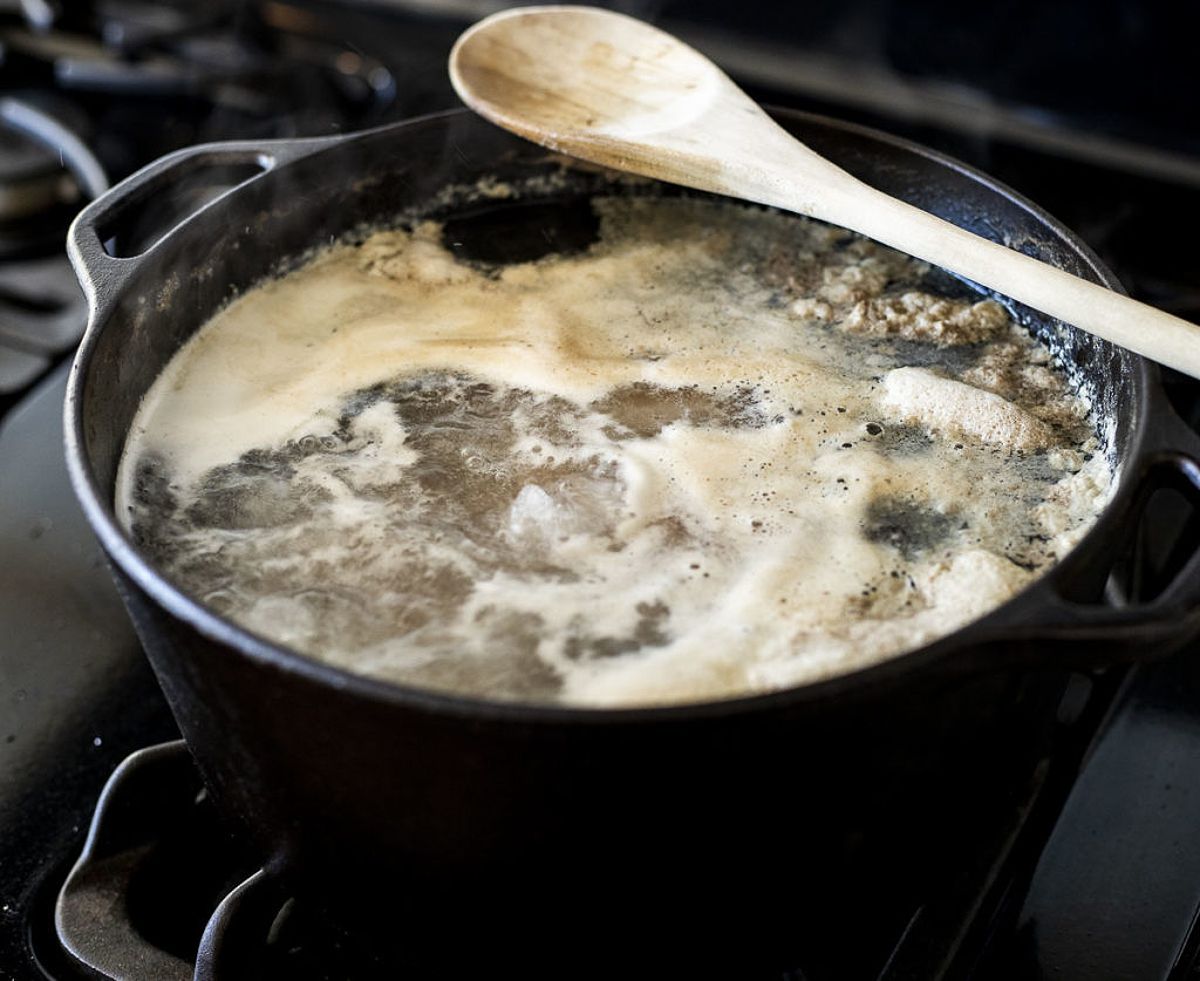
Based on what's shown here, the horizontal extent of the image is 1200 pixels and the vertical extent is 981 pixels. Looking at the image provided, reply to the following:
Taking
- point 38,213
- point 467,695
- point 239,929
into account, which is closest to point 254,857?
point 239,929

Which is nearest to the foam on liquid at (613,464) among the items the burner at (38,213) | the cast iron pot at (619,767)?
the cast iron pot at (619,767)

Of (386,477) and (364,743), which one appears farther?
(386,477)

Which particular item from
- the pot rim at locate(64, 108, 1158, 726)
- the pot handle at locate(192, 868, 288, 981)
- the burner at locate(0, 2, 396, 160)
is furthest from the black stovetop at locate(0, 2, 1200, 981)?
the burner at locate(0, 2, 396, 160)

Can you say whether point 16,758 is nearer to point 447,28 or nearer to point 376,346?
point 376,346

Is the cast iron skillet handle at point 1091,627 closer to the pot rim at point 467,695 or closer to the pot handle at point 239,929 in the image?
the pot rim at point 467,695

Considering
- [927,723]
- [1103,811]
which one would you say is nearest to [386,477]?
[927,723]

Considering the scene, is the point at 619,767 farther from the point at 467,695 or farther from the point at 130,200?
the point at 130,200
